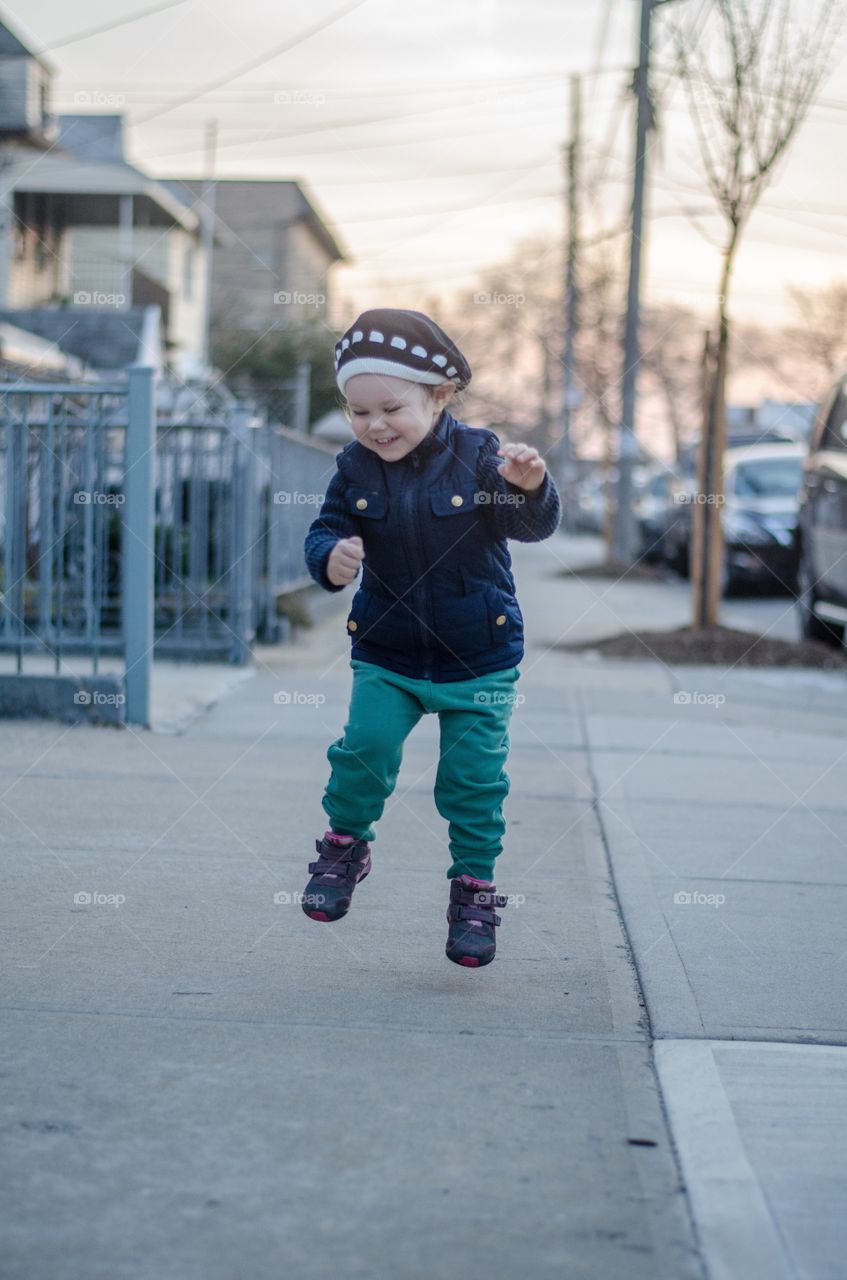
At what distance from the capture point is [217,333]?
41469 mm

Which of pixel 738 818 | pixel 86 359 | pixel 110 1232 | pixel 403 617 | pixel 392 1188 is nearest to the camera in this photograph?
pixel 110 1232

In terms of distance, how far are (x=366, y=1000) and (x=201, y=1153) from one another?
90cm

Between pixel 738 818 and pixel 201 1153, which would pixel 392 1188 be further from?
pixel 738 818

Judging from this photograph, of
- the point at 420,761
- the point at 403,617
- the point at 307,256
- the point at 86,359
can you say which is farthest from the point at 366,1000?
the point at 307,256

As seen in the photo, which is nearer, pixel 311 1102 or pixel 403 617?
pixel 311 1102

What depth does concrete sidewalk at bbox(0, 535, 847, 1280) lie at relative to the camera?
242 centimetres

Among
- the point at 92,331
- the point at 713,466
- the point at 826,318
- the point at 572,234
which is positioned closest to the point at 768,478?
the point at 713,466

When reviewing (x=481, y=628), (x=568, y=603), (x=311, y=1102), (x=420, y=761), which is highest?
(x=481, y=628)

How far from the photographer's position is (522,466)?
3.63 meters

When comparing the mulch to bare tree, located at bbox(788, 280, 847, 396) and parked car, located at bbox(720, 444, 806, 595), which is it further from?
bare tree, located at bbox(788, 280, 847, 396)

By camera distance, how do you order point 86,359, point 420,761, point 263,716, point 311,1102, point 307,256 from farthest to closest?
point 307,256 → point 86,359 → point 263,716 → point 420,761 → point 311,1102

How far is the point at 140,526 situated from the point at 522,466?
363cm

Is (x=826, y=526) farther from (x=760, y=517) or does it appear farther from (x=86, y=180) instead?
(x=86, y=180)

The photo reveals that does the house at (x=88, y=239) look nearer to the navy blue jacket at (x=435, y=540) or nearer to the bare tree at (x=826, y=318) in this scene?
the navy blue jacket at (x=435, y=540)
